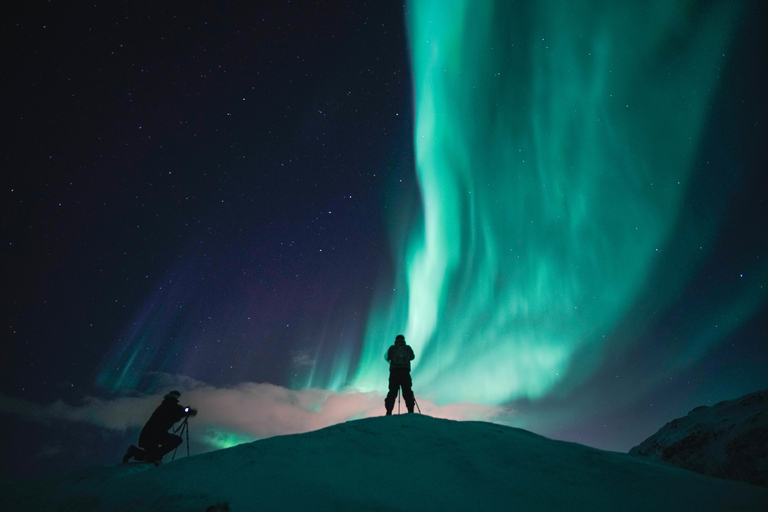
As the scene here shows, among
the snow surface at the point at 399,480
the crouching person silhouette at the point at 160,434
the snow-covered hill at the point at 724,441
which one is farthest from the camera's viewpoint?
the crouching person silhouette at the point at 160,434

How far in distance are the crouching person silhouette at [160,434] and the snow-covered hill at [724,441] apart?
29.2 feet

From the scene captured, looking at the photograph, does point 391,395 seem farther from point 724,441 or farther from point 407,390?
point 724,441

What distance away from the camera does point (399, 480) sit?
13.8ft

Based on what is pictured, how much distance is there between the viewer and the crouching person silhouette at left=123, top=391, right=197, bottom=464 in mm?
7048

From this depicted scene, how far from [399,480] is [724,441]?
15.7 feet

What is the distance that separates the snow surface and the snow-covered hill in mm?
932

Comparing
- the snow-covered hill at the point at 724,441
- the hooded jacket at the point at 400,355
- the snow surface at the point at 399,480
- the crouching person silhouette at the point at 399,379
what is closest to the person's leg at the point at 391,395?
the crouching person silhouette at the point at 399,379

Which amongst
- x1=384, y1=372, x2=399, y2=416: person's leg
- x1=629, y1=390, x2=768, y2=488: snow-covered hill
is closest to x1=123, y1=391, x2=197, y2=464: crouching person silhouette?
x1=384, y1=372, x2=399, y2=416: person's leg

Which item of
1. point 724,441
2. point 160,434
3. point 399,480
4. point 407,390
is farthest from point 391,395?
point 724,441

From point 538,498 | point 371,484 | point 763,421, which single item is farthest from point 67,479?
point 763,421

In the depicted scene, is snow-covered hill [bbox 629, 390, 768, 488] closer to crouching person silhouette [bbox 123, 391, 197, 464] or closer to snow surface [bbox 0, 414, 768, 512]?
snow surface [bbox 0, 414, 768, 512]

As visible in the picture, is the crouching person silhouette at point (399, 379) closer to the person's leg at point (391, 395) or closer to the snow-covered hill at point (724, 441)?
the person's leg at point (391, 395)

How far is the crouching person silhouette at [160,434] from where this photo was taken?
7048 mm

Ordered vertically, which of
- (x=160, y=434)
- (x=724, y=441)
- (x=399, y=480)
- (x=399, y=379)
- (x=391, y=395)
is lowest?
(x=399, y=480)
